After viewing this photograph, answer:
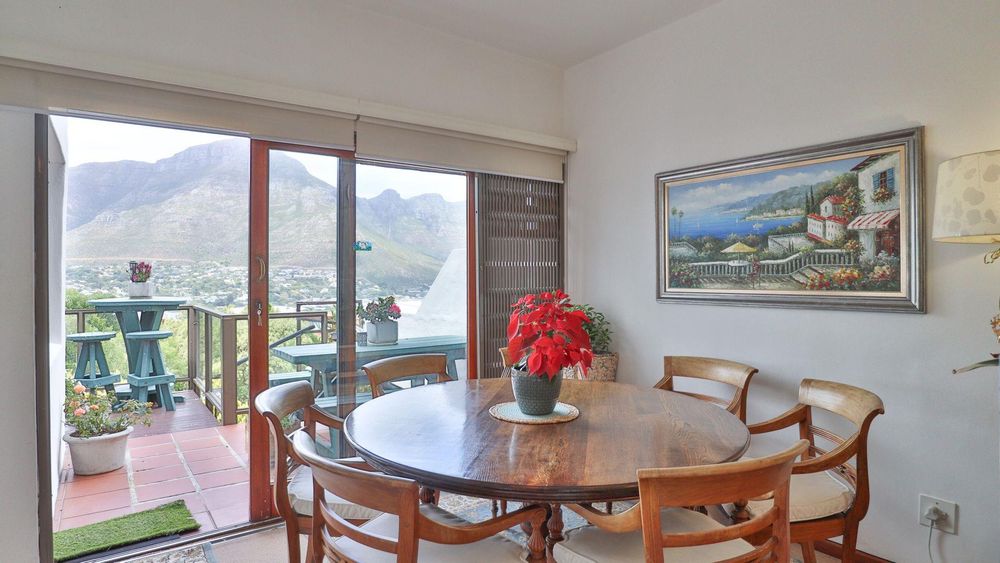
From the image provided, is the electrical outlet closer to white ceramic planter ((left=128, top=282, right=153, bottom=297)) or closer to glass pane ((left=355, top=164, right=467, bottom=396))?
glass pane ((left=355, top=164, right=467, bottom=396))

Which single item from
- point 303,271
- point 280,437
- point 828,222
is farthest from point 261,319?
point 828,222

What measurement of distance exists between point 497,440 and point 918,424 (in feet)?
6.19

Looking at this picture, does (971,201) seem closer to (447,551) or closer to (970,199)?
(970,199)

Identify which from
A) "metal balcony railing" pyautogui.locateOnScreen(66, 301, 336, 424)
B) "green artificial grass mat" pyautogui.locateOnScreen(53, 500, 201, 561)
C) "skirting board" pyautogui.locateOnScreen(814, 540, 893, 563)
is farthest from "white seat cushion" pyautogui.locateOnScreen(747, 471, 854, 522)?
"metal balcony railing" pyautogui.locateOnScreen(66, 301, 336, 424)

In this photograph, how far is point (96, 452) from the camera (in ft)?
11.6

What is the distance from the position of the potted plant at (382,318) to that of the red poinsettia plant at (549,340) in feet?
5.25

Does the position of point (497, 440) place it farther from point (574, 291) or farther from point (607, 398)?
point (574, 291)

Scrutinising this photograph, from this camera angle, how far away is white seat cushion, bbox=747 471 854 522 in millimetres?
1876

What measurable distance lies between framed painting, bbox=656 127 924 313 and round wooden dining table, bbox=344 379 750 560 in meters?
0.99

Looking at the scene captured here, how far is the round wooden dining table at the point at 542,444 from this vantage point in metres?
1.37

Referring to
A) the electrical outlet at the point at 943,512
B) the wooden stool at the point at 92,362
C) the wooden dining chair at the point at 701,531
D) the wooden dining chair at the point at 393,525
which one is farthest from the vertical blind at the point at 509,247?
the wooden stool at the point at 92,362

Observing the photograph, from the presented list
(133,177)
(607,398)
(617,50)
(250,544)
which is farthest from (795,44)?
(133,177)

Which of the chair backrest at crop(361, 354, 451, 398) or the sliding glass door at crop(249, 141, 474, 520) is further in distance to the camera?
the sliding glass door at crop(249, 141, 474, 520)

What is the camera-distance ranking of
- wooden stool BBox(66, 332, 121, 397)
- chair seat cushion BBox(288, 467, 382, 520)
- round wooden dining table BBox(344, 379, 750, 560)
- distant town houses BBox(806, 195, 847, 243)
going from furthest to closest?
wooden stool BBox(66, 332, 121, 397)
distant town houses BBox(806, 195, 847, 243)
chair seat cushion BBox(288, 467, 382, 520)
round wooden dining table BBox(344, 379, 750, 560)
